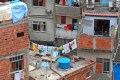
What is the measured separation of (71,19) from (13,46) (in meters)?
15.3

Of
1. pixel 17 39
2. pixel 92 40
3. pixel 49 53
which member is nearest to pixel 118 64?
pixel 92 40

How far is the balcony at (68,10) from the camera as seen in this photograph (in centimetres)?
4309

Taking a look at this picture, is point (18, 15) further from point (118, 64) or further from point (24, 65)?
point (118, 64)

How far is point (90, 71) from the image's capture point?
37562 mm

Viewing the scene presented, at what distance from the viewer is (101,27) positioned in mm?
41812

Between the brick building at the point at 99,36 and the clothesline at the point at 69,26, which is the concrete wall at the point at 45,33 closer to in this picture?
the clothesline at the point at 69,26

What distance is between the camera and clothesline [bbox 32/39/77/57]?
133 ft

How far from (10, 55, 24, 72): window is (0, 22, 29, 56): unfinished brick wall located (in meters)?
0.66

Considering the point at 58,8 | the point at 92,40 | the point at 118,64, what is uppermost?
the point at 58,8

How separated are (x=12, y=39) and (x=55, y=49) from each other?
11724mm

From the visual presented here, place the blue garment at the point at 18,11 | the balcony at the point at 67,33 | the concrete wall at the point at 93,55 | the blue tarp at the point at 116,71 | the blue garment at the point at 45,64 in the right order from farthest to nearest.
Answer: the balcony at the point at 67,33 → the blue tarp at the point at 116,71 → the concrete wall at the point at 93,55 → the blue garment at the point at 45,64 → the blue garment at the point at 18,11

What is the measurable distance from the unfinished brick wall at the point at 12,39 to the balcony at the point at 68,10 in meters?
13.5

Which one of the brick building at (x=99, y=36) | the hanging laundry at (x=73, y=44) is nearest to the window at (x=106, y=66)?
the brick building at (x=99, y=36)

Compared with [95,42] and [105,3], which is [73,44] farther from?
[105,3]
